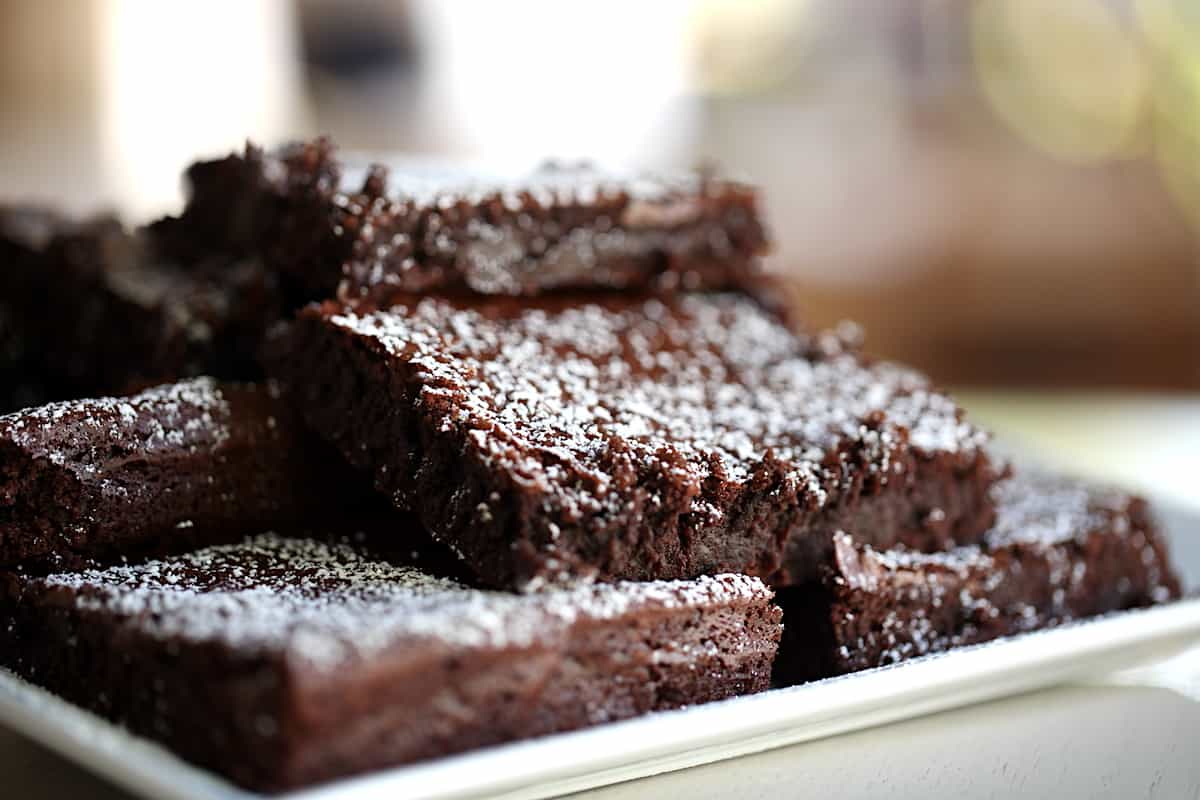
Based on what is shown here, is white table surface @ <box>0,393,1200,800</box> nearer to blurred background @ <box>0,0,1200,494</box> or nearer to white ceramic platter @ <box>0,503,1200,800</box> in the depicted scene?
white ceramic platter @ <box>0,503,1200,800</box>

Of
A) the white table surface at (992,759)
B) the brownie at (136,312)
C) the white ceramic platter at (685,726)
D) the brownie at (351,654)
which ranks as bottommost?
the white table surface at (992,759)

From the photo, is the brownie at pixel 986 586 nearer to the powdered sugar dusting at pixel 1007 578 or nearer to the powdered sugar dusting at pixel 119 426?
the powdered sugar dusting at pixel 1007 578

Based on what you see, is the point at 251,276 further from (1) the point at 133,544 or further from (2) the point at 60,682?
(2) the point at 60,682

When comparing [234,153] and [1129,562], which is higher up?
[234,153]

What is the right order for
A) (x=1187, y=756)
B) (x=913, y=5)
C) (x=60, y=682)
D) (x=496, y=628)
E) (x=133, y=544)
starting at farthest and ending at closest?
(x=913, y=5), (x=133, y=544), (x=1187, y=756), (x=60, y=682), (x=496, y=628)

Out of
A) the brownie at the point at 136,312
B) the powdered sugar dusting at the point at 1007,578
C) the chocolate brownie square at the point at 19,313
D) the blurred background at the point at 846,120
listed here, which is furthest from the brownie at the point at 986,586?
the blurred background at the point at 846,120

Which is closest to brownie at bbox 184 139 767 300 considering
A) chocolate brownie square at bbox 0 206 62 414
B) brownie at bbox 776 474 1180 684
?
chocolate brownie square at bbox 0 206 62 414

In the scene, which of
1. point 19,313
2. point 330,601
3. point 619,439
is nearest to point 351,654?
point 330,601

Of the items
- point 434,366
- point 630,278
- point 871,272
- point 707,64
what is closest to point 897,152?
point 871,272
